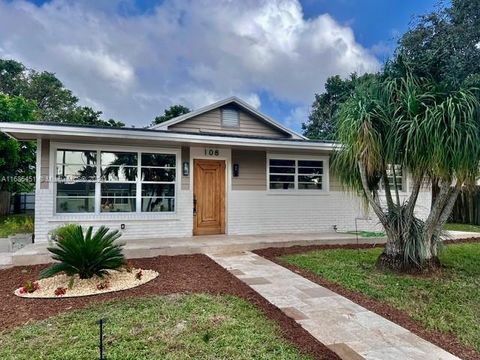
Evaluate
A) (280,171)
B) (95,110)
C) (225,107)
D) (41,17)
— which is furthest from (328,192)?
(95,110)

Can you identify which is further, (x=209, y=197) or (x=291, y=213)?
(x=291, y=213)

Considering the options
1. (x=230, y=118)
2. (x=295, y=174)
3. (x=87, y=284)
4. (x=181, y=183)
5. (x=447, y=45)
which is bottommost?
(x=87, y=284)

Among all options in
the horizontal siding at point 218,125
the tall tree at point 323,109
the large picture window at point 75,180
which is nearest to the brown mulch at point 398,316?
the large picture window at point 75,180

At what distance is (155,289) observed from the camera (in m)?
5.19

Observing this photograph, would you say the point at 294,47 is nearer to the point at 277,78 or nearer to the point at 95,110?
the point at 277,78

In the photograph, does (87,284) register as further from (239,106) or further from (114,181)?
(239,106)

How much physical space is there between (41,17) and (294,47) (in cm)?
910

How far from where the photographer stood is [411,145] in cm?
558

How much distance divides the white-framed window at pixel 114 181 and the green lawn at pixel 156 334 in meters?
4.71

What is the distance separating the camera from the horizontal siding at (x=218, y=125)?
13.8m

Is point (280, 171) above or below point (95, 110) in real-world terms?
below

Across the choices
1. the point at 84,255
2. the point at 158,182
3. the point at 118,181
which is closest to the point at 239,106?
the point at 158,182

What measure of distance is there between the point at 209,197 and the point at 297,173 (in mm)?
2823

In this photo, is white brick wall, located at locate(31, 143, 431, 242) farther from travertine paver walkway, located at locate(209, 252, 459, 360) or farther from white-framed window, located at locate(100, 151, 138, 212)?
travertine paver walkway, located at locate(209, 252, 459, 360)
